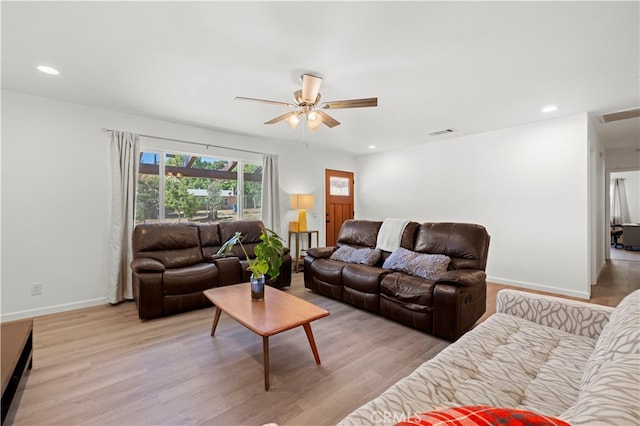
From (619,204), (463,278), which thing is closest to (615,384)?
(463,278)

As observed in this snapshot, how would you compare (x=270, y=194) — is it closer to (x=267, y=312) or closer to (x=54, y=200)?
(x=54, y=200)

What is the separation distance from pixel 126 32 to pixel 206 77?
737 mm

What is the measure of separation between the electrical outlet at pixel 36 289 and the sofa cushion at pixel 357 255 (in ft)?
11.5

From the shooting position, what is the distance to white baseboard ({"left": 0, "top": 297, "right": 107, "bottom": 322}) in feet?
9.88

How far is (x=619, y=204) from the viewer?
887cm

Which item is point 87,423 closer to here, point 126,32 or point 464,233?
point 126,32

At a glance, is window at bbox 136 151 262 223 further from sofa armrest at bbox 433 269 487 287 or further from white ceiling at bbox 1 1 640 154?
sofa armrest at bbox 433 269 487 287

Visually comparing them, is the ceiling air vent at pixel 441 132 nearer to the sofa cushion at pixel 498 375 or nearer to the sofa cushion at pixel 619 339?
the sofa cushion at pixel 498 375

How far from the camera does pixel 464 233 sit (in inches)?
120

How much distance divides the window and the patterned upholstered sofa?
4099 mm

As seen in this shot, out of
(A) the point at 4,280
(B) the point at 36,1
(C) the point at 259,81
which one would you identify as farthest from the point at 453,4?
(A) the point at 4,280

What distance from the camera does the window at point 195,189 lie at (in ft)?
13.3

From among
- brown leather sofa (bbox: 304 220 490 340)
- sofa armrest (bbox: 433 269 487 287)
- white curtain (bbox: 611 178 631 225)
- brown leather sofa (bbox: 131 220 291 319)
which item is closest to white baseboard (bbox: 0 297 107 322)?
brown leather sofa (bbox: 131 220 291 319)

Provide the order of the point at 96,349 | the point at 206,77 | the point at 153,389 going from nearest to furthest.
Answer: the point at 153,389, the point at 96,349, the point at 206,77
